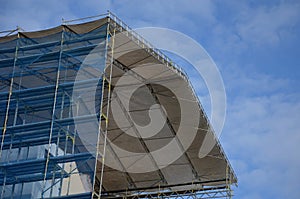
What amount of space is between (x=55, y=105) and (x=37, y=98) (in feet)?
3.28

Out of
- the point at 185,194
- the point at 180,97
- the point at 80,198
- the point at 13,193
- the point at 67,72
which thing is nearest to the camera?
the point at 80,198

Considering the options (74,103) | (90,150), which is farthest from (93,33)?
(90,150)

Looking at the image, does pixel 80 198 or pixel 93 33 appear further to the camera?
pixel 93 33

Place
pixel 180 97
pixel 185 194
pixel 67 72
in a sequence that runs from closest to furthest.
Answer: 1. pixel 67 72
2. pixel 180 97
3. pixel 185 194

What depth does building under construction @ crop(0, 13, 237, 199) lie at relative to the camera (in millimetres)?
25969

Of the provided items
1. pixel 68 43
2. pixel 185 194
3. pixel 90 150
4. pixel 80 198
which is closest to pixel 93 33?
pixel 68 43

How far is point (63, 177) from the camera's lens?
25.5 meters

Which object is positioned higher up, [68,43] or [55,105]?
[68,43]

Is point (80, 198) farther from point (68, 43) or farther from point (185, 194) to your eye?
point (185, 194)

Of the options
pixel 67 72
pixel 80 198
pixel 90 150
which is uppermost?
pixel 67 72

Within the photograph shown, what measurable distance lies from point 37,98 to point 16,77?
2559 mm

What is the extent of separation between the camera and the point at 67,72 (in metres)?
28.1

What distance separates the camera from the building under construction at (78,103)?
85.2 feet

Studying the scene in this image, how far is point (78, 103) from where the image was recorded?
26719 mm
